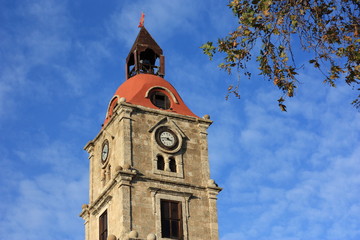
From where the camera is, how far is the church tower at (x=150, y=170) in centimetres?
4431

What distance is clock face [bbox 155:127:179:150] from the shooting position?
47500mm

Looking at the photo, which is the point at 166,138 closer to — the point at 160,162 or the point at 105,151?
the point at 160,162

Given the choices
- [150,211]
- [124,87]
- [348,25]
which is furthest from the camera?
[124,87]

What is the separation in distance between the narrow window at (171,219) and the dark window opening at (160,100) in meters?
7.56

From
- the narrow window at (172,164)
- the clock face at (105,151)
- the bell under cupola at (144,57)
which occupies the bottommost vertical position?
the narrow window at (172,164)

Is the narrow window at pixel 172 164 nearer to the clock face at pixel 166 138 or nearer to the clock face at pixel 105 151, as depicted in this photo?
the clock face at pixel 166 138

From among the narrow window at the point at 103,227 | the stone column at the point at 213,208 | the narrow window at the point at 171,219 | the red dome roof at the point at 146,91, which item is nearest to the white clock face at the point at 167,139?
the red dome roof at the point at 146,91

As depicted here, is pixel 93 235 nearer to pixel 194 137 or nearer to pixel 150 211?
pixel 150 211

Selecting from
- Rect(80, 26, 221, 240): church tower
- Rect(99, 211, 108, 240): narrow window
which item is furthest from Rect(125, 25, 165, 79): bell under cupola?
Rect(99, 211, 108, 240): narrow window

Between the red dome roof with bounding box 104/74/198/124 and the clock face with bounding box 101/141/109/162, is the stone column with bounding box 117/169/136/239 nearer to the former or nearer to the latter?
the clock face with bounding box 101/141/109/162

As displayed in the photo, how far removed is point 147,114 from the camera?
48.1 metres

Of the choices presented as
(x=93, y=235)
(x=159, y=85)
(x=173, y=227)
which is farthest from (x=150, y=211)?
(x=159, y=85)

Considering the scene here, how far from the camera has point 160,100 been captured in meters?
50.2

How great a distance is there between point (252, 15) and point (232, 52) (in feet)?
4.10
